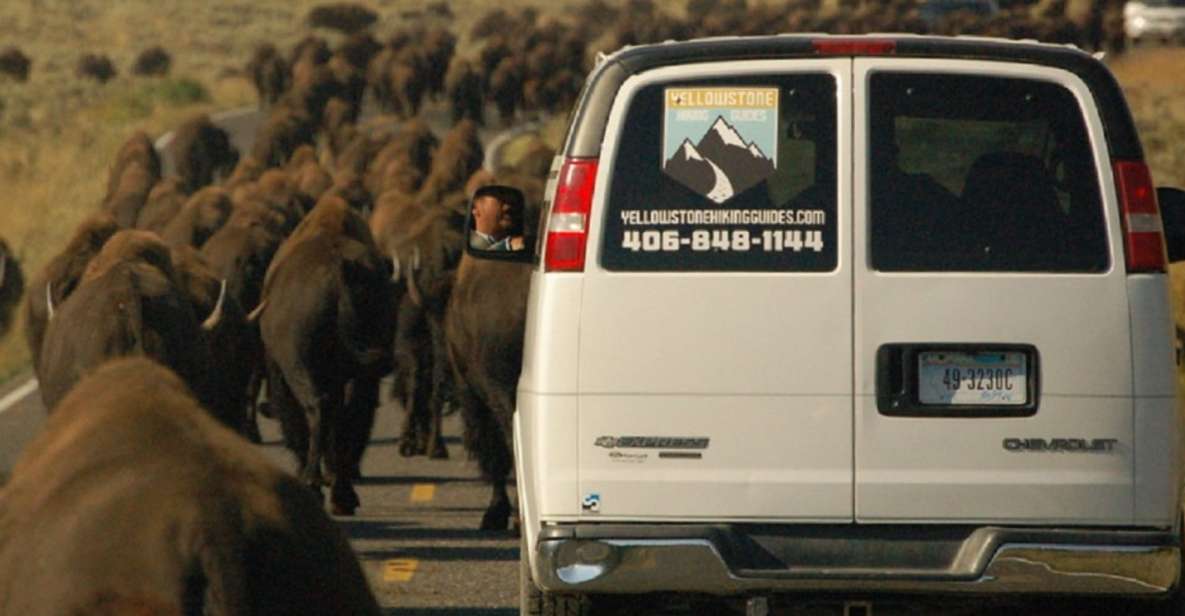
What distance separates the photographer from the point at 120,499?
4656 millimetres

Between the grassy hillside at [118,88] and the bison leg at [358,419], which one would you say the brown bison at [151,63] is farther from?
the bison leg at [358,419]

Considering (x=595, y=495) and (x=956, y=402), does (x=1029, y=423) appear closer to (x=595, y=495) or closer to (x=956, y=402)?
(x=956, y=402)

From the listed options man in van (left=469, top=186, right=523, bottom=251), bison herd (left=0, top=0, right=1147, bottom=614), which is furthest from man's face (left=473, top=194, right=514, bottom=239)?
man in van (left=469, top=186, right=523, bottom=251)

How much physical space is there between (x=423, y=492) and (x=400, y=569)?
3113 millimetres

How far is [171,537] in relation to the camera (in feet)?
14.9

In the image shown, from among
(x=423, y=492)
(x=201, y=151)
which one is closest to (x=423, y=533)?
(x=423, y=492)

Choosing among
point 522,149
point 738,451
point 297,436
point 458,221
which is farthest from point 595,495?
point 522,149

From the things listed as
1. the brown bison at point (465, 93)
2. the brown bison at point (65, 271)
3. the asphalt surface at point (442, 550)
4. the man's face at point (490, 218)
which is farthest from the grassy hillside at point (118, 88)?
the man's face at point (490, 218)

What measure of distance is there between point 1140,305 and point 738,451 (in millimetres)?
1147

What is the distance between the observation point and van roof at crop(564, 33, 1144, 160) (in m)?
7.35

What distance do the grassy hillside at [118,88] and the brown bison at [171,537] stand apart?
16.6m

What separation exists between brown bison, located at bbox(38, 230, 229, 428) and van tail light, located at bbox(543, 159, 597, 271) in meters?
2.90

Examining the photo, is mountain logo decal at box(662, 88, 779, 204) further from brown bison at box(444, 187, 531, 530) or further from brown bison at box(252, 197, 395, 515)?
brown bison at box(252, 197, 395, 515)

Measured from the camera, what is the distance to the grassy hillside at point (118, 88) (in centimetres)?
3869
